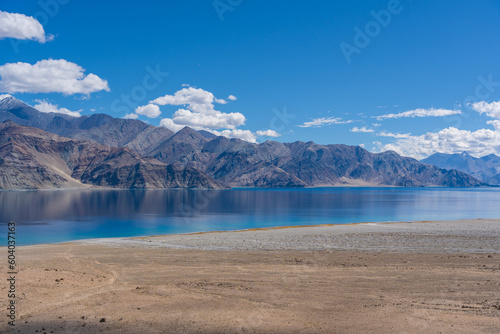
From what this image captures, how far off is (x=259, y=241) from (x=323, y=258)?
12.0 m

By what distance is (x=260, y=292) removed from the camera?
57.4 feet

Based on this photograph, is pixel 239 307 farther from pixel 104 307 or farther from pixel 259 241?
pixel 259 241

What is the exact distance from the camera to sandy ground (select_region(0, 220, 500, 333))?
13188 mm

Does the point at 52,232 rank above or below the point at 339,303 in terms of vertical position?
below

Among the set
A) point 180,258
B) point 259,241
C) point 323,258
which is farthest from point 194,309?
point 259,241

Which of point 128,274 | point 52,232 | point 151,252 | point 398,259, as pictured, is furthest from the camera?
point 52,232

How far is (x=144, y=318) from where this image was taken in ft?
45.0

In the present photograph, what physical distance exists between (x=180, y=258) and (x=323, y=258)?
10917 millimetres

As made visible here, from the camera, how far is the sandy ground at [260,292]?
43.3ft

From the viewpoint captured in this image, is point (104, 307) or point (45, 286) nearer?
point (104, 307)

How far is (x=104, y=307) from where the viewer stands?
14.9 m

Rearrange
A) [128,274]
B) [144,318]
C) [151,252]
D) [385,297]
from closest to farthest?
[144,318] → [385,297] → [128,274] → [151,252]

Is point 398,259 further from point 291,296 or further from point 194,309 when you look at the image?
point 194,309

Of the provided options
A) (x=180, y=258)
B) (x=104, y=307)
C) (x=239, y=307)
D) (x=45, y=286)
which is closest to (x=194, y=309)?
(x=239, y=307)
